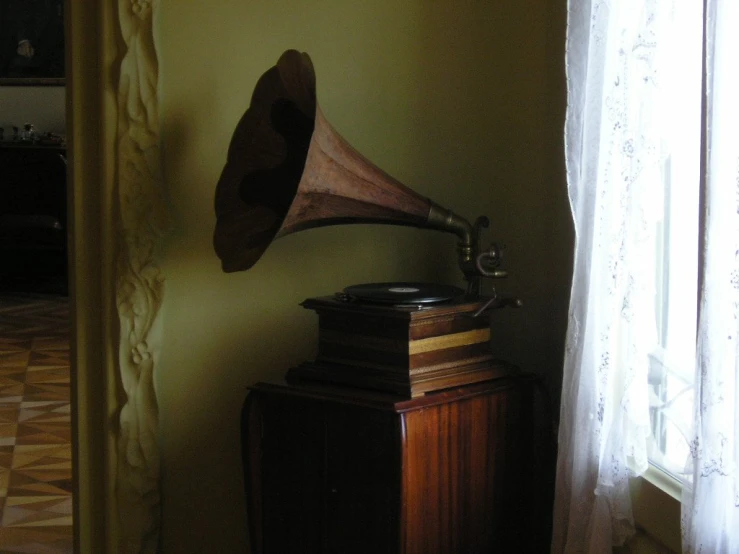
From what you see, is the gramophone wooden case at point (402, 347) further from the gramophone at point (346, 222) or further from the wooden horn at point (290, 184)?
the wooden horn at point (290, 184)

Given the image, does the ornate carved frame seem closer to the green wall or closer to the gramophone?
the green wall

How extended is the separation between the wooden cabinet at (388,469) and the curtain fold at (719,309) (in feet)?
1.80

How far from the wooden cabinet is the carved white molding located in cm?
35

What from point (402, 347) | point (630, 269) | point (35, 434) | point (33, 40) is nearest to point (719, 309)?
point (630, 269)

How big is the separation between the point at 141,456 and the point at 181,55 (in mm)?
867

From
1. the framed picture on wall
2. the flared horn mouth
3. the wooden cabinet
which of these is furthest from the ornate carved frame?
the framed picture on wall

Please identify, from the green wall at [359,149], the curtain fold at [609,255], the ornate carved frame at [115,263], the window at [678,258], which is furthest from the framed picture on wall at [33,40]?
the window at [678,258]

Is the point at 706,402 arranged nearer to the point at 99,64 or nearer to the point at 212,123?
the point at 212,123

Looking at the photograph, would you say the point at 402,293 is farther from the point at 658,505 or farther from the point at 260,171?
the point at 658,505

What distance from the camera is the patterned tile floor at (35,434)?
106 inches

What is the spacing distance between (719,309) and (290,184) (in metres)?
0.93

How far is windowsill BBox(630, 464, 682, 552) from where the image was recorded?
1.35 metres

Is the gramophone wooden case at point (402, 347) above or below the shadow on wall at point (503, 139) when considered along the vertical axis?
below

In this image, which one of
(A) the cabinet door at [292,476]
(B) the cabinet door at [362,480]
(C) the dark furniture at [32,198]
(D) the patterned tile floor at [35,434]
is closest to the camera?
(B) the cabinet door at [362,480]
